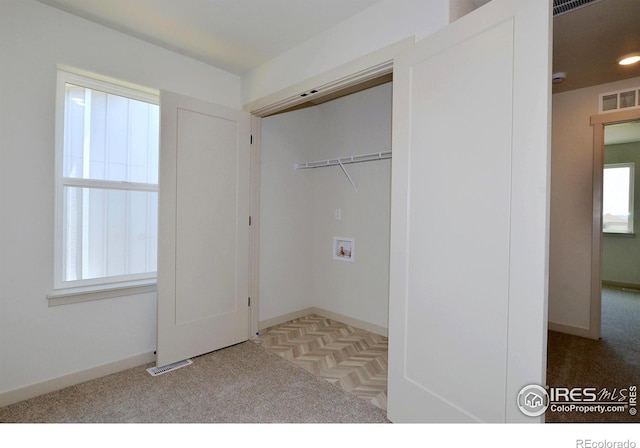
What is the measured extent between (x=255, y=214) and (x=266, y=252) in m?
0.55

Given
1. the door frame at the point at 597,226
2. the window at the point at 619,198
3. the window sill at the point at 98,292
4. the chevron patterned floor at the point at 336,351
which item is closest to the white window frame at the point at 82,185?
the window sill at the point at 98,292

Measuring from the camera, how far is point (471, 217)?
152cm

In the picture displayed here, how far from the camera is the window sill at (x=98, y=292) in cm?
222

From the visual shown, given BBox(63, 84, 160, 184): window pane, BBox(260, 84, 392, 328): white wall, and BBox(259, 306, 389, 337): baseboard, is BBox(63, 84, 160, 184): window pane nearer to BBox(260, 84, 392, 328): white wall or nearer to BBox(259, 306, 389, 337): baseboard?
BBox(260, 84, 392, 328): white wall

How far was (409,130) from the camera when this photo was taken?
5.94 feet

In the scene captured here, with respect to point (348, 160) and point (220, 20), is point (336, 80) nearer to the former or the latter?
point (220, 20)

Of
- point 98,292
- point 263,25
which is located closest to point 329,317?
point 98,292

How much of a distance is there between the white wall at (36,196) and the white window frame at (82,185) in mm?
78

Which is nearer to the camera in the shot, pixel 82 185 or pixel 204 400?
pixel 204 400

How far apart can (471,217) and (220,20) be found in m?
2.18

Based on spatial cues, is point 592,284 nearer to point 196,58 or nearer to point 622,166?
point 622,166

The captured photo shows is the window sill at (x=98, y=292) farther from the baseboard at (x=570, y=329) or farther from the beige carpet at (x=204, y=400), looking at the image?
the baseboard at (x=570, y=329)
